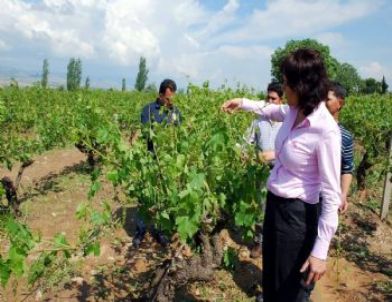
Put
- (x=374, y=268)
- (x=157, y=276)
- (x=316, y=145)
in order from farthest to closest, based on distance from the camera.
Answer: (x=374, y=268) → (x=157, y=276) → (x=316, y=145)

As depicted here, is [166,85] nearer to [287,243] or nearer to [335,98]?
[335,98]

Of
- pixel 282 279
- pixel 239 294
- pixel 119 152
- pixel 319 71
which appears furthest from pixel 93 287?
pixel 319 71

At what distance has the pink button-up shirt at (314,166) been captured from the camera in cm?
237

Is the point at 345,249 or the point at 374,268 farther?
the point at 345,249

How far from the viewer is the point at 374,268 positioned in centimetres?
587

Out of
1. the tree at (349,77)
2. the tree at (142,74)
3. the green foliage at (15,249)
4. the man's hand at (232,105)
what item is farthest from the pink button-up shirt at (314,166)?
the tree at (142,74)

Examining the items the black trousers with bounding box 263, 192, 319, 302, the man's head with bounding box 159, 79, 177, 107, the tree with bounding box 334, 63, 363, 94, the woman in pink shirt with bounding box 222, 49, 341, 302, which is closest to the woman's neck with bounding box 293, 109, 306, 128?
the woman in pink shirt with bounding box 222, 49, 341, 302

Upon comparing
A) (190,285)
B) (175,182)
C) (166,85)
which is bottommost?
(190,285)

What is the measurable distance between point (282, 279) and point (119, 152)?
153cm

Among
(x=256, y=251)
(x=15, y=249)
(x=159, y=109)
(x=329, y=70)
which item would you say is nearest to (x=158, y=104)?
(x=159, y=109)

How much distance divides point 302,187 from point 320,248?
1.07ft

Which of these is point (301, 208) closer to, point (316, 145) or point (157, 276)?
point (316, 145)

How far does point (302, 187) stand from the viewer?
8.36 feet

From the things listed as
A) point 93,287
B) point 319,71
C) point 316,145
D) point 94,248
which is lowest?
point 93,287
